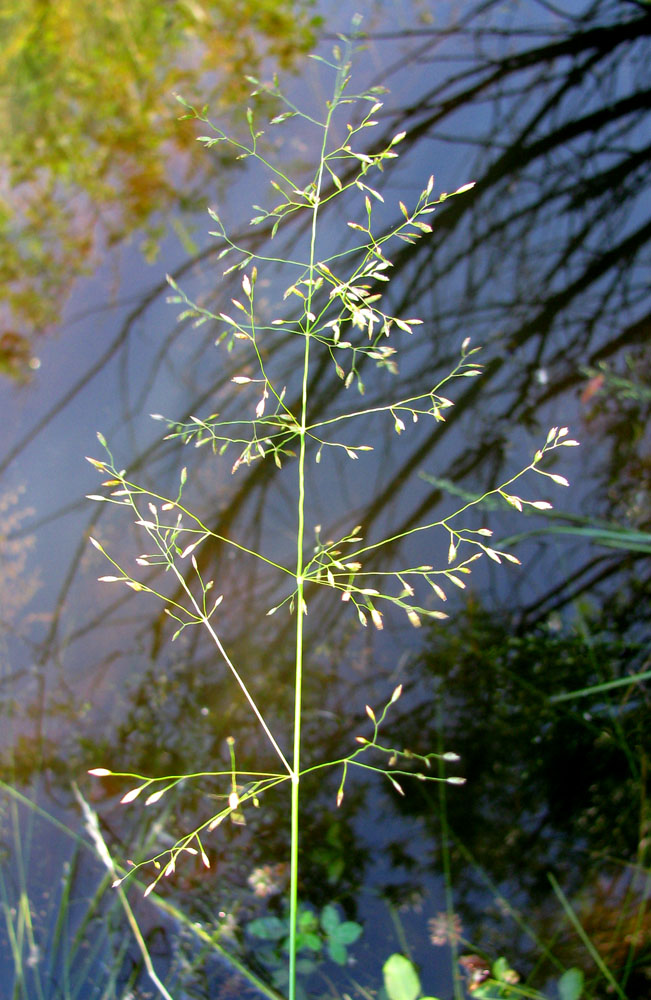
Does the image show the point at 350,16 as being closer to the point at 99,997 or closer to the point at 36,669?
the point at 36,669

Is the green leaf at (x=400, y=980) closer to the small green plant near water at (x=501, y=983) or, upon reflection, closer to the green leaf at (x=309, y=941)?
the small green plant near water at (x=501, y=983)

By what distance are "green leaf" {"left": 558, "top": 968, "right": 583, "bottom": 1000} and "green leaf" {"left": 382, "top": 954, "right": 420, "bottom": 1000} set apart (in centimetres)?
29

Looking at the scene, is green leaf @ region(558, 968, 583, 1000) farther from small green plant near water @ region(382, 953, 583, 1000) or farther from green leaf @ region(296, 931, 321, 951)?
green leaf @ region(296, 931, 321, 951)

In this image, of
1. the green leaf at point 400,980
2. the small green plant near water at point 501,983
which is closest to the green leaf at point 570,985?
the small green plant near water at point 501,983

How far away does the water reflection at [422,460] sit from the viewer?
1227mm

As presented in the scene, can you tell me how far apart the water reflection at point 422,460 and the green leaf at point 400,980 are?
24 centimetres

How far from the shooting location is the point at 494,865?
1181mm

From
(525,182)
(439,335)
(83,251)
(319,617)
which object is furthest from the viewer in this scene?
(83,251)

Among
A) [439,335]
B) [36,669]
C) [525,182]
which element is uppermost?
[525,182]

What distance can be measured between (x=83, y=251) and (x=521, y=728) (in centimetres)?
145

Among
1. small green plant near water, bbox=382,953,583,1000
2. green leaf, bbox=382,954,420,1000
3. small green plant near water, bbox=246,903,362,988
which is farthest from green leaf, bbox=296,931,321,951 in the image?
green leaf, bbox=382,954,420,1000

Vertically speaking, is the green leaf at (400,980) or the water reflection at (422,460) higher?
the water reflection at (422,460)

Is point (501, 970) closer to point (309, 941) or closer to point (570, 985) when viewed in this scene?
point (570, 985)

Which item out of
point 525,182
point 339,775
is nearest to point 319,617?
point 339,775
